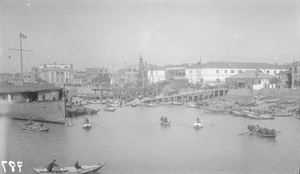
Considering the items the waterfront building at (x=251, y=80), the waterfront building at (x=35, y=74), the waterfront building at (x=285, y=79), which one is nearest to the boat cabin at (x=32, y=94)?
the waterfront building at (x=35, y=74)

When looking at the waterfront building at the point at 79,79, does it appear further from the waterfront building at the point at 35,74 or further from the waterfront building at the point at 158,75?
the waterfront building at the point at 158,75

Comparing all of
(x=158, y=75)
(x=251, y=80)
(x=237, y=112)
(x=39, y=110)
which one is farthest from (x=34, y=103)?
(x=158, y=75)

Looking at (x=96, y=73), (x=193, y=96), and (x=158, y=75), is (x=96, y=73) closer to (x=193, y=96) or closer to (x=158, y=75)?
(x=158, y=75)

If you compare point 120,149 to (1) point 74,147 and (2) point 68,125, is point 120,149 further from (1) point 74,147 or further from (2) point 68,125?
(2) point 68,125

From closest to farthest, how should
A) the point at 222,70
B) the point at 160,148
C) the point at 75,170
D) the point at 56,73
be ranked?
the point at 75,170
the point at 160,148
the point at 56,73
the point at 222,70

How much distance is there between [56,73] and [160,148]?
412 inches

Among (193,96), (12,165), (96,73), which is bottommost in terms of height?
(12,165)

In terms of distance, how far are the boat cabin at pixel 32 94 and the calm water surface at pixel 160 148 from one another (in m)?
1.22

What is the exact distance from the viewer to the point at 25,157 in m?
9.45

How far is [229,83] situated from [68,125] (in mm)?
14399

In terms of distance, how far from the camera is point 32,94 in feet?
48.9

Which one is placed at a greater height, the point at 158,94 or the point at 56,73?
the point at 56,73

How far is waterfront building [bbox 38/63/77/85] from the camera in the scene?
1774cm

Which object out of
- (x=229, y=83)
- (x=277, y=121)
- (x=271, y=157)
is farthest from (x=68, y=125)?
(x=229, y=83)
